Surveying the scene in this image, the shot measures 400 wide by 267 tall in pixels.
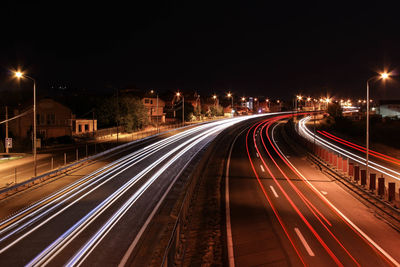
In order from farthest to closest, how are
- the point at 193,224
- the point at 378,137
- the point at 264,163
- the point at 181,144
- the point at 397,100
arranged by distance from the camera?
the point at 397,100 < the point at 378,137 < the point at 181,144 < the point at 264,163 < the point at 193,224

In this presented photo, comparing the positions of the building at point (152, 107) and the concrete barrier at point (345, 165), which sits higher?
the building at point (152, 107)

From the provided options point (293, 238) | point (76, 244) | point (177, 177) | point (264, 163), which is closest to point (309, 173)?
point (264, 163)

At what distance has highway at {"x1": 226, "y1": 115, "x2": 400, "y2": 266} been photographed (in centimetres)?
1027

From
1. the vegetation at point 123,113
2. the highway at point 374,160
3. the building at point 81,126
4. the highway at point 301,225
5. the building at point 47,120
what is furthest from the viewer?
the vegetation at point 123,113

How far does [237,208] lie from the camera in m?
16.0

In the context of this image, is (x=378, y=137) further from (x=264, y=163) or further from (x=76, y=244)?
(x=76, y=244)

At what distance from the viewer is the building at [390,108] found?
108m

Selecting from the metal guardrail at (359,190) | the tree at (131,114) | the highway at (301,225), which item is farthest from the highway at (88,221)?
the tree at (131,114)

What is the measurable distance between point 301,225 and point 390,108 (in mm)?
116616

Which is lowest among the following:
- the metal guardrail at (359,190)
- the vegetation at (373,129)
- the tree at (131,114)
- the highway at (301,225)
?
the highway at (301,225)

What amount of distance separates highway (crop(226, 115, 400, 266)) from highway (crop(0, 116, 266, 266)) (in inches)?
164

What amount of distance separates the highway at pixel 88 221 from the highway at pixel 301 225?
4.16 meters

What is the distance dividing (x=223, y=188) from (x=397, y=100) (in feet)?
403

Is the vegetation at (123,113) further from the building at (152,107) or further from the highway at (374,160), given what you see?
the highway at (374,160)
